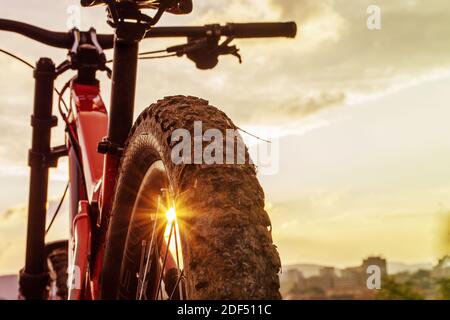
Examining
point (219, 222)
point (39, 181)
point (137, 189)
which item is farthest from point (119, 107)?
point (39, 181)

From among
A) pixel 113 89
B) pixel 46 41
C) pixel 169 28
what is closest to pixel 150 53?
pixel 169 28

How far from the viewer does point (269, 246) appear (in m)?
1.96

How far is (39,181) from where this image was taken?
4.52m

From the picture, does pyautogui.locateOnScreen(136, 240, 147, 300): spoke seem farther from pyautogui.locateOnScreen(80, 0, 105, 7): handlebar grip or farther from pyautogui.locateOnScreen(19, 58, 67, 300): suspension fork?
pyautogui.locateOnScreen(19, 58, 67, 300): suspension fork

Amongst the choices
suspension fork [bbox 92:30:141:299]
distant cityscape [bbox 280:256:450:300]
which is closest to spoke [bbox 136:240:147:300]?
suspension fork [bbox 92:30:141:299]

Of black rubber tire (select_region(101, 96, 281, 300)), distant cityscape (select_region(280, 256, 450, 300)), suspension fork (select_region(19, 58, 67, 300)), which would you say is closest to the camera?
black rubber tire (select_region(101, 96, 281, 300))

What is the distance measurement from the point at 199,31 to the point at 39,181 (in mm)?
1532

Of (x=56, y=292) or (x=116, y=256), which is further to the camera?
(x=56, y=292)

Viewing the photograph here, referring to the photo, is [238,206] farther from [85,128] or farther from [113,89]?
[85,128]

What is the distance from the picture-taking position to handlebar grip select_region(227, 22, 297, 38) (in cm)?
415

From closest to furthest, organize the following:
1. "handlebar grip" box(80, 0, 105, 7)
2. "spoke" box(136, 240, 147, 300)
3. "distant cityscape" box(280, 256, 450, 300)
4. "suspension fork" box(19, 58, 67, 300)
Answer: "spoke" box(136, 240, 147, 300), "handlebar grip" box(80, 0, 105, 7), "suspension fork" box(19, 58, 67, 300), "distant cityscape" box(280, 256, 450, 300)

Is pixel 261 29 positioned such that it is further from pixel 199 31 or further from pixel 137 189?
pixel 137 189

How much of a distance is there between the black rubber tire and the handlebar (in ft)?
5.97
